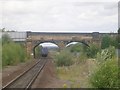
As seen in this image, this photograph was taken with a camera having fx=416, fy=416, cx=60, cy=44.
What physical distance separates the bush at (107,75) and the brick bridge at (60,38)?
70087 millimetres

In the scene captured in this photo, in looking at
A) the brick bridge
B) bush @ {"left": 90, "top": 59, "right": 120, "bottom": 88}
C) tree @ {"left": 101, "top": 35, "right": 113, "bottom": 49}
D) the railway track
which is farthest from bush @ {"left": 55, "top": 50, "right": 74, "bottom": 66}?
the brick bridge

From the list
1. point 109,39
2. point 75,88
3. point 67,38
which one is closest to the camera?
point 75,88

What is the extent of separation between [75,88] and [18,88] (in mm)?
3469

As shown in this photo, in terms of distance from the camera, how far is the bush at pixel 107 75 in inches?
779

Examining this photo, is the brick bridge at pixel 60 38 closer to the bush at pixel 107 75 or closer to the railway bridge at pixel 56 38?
the railway bridge at pixel 56 38

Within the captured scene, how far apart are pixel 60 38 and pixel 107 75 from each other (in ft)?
235

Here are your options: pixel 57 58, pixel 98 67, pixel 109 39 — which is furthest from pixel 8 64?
pixel 98 67

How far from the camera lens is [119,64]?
21859 mm

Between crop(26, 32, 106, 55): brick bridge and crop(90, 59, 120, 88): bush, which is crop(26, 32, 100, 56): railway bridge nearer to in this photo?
crop(26, 32, 106, 55): brick bridge

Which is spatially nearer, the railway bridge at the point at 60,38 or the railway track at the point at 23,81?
the railway track at the point at 23,81

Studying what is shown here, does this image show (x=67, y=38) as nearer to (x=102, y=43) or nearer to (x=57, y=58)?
(x=102, y=43)

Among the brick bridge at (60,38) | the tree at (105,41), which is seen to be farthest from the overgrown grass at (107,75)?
the brick bridge at (60,38)

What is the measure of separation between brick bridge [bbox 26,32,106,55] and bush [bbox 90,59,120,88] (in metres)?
70.1

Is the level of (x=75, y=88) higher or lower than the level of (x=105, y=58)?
lower
